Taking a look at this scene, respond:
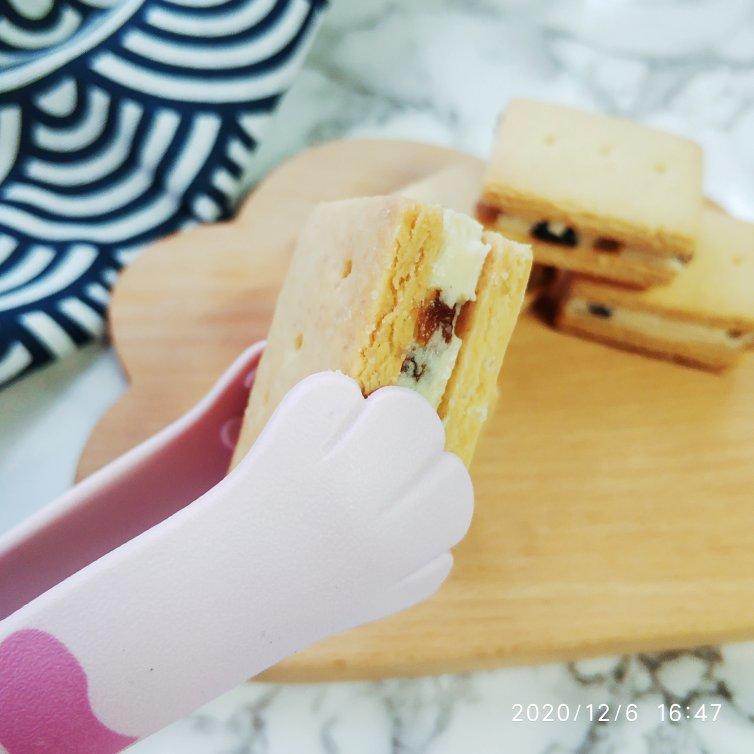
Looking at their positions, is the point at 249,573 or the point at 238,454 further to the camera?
the point at 238,454

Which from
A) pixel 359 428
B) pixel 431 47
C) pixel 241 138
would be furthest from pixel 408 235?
pixel 431 47

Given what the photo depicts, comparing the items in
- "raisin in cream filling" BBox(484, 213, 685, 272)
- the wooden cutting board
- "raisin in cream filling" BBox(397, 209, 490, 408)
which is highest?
"raisin in cream filling" BBox(397, 209, 490, 408)

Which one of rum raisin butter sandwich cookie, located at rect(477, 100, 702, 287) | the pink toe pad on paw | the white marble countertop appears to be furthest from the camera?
rum raisin butter sandwich cookie, located at rect(477, 100, 702, 287)

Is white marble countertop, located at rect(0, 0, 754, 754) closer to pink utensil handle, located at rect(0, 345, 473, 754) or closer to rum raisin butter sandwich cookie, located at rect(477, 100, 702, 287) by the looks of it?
pink utensil handle, located at rect(0, 345, 473, 754)

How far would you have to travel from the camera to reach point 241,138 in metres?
0.96

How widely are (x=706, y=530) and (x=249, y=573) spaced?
A: 1.60 feet

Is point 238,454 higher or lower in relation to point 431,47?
lower

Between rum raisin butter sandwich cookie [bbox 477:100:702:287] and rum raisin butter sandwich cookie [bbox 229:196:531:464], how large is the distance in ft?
0.89

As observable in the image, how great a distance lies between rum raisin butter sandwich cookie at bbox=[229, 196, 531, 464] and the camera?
51 centimetres

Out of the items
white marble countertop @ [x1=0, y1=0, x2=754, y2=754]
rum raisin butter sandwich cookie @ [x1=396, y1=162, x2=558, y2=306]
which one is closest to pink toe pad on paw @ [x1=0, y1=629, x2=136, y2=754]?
white marble countertop @ [x1=0, y1=0, x2=754, y2=754]

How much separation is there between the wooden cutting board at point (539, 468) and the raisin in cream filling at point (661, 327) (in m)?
0.04

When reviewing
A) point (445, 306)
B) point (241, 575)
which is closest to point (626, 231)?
point (445, 306)

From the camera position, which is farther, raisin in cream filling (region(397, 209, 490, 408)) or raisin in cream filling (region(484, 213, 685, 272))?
raisin in cream filling (region(484, 213, 685, 272))

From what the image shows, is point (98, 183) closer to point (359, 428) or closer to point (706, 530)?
point (359, 428)
